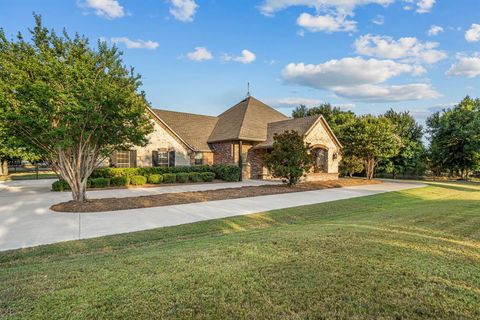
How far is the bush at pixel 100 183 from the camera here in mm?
15898

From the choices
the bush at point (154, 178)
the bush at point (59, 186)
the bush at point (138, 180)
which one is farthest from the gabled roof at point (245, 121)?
the bush at point (59, 186)

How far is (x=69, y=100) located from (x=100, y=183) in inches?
318

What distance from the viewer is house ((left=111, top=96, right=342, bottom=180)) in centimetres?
2167

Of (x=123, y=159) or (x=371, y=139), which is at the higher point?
(x=371, y=139)

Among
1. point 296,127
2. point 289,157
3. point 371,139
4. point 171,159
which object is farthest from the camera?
point 296,127

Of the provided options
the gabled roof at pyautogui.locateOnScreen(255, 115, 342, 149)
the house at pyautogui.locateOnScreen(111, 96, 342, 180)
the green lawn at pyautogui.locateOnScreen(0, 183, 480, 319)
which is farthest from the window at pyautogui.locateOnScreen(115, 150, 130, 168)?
the green lawn at pyautogui.locateOnScreen(0, 183, 480, 319)

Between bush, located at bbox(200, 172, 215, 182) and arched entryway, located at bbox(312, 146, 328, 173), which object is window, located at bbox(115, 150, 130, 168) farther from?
arched entryway, located at bbox(312, 146, 328, 173)

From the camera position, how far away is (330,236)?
17.8ft

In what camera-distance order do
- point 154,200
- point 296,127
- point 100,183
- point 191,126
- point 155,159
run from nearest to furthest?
point 154,200 → point 100,183 → point 155,159 → point 296,127 → point 191,126

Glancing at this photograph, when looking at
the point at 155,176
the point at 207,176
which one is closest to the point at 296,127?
the point at 207,176

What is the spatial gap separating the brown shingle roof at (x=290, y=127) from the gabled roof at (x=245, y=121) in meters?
0.55

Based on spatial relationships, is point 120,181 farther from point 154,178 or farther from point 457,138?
point 457,138

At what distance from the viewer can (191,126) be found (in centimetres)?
2608

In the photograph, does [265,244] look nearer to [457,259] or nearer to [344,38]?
[457,259]
